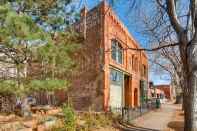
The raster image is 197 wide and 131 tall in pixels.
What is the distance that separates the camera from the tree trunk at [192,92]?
39.9 ft

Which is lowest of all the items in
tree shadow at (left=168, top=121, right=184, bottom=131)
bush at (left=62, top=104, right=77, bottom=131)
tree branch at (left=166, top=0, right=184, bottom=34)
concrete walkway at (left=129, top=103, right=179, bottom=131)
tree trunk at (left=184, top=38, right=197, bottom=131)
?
tree shadow at (left=168, top=121, right=184, bottom=131)

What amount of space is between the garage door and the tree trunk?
484 inches

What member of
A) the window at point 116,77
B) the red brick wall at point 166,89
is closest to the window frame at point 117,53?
the window at point 116,77

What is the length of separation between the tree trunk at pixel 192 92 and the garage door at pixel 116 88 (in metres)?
12.3

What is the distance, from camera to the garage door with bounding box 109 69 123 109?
25.7 m

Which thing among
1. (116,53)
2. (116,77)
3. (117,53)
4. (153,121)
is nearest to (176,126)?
(153,121)

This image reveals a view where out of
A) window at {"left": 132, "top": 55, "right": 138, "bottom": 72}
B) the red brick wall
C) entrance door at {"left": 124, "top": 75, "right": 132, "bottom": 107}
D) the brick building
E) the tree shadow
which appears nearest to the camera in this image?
the tree shadow

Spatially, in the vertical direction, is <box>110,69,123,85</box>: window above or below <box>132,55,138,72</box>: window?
below

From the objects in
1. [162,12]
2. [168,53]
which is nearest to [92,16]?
[162,12]

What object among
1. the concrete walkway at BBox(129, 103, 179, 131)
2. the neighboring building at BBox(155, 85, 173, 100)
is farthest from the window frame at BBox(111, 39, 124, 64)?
the neighboring building at BBox(155, 85, 173, 100)

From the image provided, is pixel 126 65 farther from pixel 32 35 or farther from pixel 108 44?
pixel 32 35

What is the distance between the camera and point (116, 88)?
27156 mm

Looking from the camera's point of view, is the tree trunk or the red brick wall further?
the red brick wall

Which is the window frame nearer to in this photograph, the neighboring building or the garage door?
the garage door
